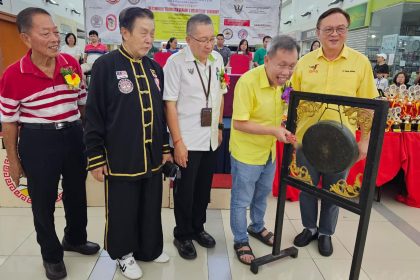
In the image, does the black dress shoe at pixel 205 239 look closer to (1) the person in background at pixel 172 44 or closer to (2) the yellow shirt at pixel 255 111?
(2) the yellow shirt at pixel 255 111

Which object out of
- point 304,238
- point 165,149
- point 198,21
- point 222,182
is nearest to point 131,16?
point 198,21

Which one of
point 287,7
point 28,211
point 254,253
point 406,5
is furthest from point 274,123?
point 287,7

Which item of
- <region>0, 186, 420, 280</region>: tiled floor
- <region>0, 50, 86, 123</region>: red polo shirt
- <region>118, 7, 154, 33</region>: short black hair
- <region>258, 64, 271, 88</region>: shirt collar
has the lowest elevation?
<region>0, 186, 420, 280</region>: tiled floor

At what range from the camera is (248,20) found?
593cm

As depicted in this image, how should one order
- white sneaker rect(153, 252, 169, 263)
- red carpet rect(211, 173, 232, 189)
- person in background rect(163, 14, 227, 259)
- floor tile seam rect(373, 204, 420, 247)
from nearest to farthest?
person in background rect(163, 14, 227, 259) → white sneaker rect(153, 252, 169, 263) → floor tile seam rect(373, 204, 420, 247) → red carpet rect(211, 173, 232, 189)

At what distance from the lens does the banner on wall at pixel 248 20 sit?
5.80 metres

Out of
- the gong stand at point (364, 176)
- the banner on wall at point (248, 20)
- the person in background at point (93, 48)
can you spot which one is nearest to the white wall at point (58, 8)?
the person in background at point (93, 48)

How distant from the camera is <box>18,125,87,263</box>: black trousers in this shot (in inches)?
63.1

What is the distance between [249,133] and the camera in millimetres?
1777

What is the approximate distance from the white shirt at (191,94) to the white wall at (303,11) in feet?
34.3

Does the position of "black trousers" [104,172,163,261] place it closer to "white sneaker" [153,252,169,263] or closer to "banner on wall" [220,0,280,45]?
"white sneaker" [153,252,169,263]

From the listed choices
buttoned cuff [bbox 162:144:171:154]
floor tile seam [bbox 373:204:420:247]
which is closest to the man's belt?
buttoned cuff [bbox 162:144:171:154]

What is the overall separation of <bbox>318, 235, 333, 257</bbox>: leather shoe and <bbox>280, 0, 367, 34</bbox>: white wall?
1028 centimetres

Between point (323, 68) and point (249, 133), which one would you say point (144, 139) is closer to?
point (249, 133)
